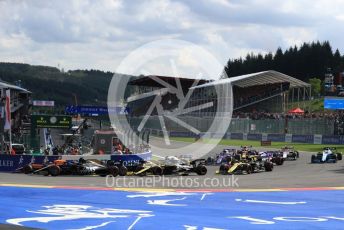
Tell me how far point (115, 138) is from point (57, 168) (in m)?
9.65

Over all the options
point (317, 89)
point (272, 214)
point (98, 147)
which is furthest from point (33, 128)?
point (317, 89)

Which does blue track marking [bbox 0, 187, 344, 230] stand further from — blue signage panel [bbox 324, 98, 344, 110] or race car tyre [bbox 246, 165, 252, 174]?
blue signage panel [bbox 324, 98, 344, 110]

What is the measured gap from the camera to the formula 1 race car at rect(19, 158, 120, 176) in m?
23.6

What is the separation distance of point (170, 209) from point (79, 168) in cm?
1033

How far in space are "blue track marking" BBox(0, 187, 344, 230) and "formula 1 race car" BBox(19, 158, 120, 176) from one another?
16.4ft

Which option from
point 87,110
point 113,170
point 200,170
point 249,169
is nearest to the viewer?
point 113,170

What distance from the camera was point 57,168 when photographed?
78.5ft

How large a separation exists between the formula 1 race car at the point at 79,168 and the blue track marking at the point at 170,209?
196 inches

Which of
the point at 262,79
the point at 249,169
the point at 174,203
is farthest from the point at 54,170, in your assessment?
the point at 262,79

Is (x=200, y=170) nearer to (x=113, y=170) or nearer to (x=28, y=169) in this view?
(x=113, y=170)

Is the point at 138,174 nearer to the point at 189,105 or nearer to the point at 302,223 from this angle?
the point at 302,223

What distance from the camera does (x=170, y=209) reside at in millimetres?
14523

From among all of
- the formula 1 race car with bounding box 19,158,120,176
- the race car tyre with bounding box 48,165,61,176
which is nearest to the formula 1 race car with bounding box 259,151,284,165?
the formula 1 race car with bounding box 19,158,120,176

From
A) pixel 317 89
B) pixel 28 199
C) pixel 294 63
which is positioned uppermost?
pixel 294 63
